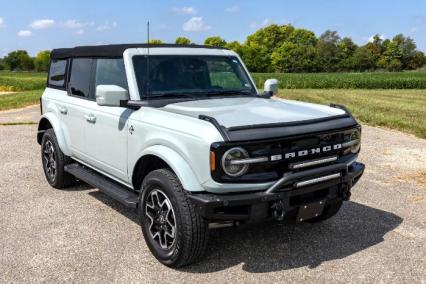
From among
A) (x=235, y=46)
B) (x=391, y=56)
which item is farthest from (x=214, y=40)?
(x=391, y=56)

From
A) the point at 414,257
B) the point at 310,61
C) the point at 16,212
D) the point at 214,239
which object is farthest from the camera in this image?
the point at 310,61

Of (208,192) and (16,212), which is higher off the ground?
(208,192)

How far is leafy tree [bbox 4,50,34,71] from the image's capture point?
138 metres

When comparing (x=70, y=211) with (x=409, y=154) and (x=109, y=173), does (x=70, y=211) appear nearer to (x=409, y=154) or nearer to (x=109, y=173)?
(x=109, y=173)

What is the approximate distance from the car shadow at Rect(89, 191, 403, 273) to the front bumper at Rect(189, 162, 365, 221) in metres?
0.23

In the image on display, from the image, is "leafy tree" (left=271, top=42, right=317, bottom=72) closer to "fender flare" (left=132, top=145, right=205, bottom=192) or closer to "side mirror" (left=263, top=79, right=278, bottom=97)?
"side mirror" (left=263, top=79, right=278, bottom=97)

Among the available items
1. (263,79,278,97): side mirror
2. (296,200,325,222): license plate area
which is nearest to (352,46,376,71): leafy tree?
(263,79,278,97): side mirror

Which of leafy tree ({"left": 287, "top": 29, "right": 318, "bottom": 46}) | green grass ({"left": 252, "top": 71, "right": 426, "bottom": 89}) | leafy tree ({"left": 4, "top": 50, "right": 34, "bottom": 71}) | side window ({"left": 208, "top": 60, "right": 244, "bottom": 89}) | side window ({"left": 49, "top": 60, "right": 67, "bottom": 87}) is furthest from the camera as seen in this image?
leafy tree ({"left": 4, "top": 50, "right": 34, "bottom": 71})

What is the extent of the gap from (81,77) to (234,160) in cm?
295

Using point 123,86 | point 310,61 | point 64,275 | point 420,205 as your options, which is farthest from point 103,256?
point 310,61

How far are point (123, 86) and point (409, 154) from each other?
6335mm

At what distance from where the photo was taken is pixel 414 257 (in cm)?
411

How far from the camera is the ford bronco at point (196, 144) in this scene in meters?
3.41

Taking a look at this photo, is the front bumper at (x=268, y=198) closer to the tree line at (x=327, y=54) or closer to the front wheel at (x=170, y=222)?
the front wheel at (x=170, y=222)
